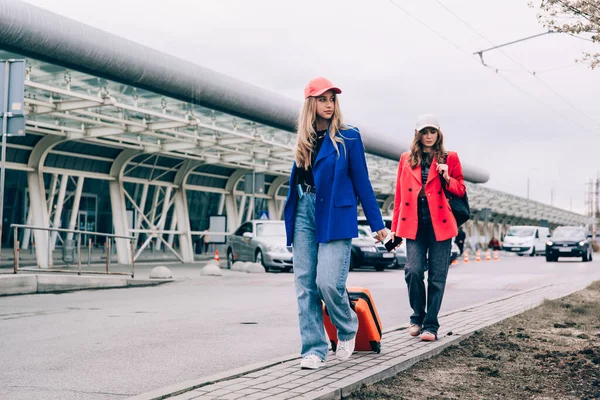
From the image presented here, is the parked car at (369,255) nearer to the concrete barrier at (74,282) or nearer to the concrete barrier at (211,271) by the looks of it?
the concrete barrier at (211,271)

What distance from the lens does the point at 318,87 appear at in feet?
16.8

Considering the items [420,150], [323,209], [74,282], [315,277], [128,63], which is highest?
[128,63]

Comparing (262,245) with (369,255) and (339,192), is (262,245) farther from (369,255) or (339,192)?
(339,192)

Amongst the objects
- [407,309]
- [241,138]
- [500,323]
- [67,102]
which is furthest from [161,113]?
[500,323]

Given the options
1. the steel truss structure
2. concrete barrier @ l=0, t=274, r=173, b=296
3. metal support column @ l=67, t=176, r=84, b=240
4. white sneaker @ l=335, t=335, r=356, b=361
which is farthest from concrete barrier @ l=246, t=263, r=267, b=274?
white sneaker @ l=335, t=335, r=356, b=361

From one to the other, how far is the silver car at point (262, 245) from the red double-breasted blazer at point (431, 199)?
14637 millimetres

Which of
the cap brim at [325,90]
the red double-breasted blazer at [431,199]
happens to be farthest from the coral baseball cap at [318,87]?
the red double-breasted blazer at [431,199]

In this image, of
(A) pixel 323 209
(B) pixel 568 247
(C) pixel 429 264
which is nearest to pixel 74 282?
(C) pixel 429 264

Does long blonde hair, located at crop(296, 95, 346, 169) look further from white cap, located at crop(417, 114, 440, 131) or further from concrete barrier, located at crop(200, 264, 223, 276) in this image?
concrete barrier, located at crop(200, 264, 223, 276)

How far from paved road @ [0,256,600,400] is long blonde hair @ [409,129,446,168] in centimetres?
185

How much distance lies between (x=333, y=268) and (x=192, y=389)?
118cm

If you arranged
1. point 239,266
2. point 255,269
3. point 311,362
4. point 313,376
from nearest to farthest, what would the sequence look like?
point 313,376
point 311,362
point 255,269
point 239,266

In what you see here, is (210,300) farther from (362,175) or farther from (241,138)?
(241,138)

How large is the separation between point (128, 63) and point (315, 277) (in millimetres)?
13246
